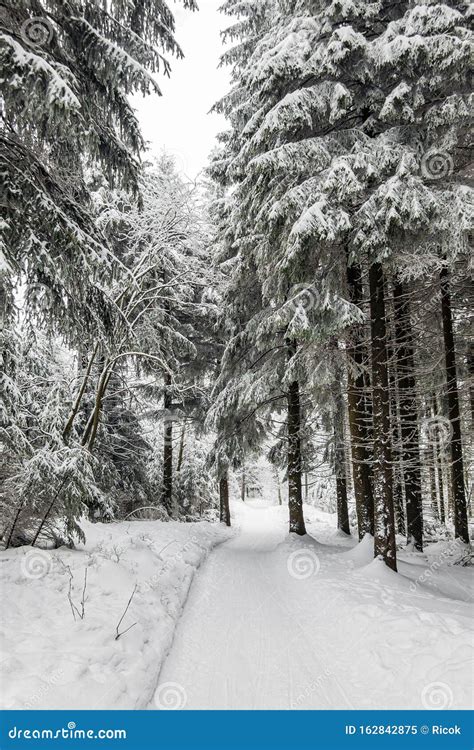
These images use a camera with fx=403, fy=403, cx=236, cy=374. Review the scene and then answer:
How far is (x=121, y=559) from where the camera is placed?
6891 millimetres

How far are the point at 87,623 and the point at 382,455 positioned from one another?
5.16 metres

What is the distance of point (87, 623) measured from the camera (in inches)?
176

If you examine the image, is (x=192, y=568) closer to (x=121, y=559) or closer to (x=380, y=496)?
(x=121, y=559)

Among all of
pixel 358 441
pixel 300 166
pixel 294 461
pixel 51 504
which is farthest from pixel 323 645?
pixel 294 461

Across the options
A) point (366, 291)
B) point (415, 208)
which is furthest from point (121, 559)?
point (366, 291)

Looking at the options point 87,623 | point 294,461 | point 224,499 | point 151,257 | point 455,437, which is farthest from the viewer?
point 224,499

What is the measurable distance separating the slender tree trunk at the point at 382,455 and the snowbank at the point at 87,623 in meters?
3.55

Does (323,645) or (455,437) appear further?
(455,437)

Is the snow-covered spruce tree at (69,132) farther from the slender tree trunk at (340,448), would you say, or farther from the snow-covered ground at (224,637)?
the slender tree trunk at (340,448)

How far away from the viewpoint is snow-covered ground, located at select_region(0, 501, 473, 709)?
3.52 metres

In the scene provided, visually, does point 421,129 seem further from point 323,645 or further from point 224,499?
point 224,499

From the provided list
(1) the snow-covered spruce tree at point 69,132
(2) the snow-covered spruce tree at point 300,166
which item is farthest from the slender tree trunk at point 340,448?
(1) the snow-covered spruce tree at point 69,132

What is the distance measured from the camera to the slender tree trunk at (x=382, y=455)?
23.1 ft
